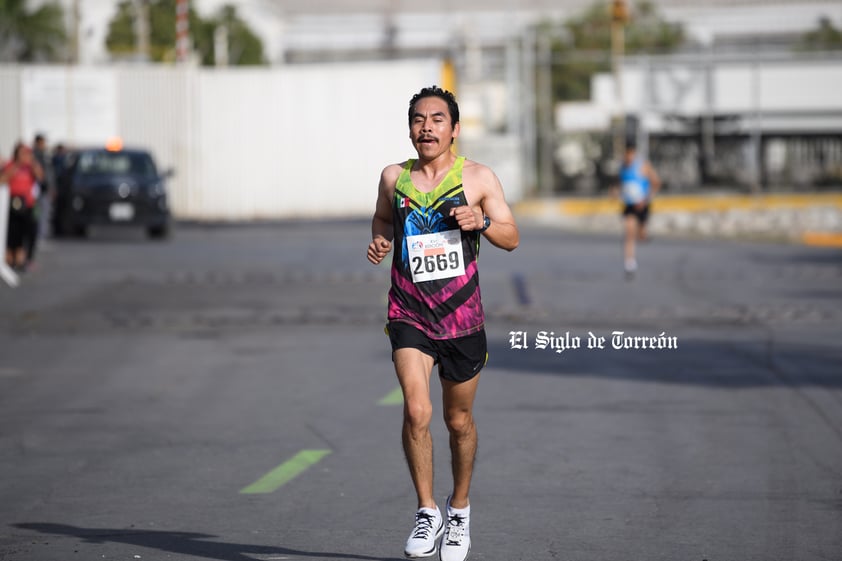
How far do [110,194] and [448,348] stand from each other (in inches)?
1019

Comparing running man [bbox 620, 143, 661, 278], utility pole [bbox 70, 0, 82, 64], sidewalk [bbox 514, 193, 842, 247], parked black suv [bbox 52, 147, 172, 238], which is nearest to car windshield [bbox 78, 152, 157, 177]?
parked black suv [bbox 52, 147, 172, 238]

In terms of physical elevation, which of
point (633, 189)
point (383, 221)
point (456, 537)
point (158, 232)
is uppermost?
point (383, 221)

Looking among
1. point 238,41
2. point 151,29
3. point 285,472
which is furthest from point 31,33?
point 285,472

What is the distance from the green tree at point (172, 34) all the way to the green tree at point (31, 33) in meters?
9.19

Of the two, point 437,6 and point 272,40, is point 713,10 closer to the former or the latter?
point 437,6

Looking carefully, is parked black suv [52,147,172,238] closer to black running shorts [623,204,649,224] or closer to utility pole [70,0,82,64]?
black running shorts [623,204,649,224]

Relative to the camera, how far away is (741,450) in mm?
8953

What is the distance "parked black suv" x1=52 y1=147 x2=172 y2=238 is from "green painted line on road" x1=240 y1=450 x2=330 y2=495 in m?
22.5

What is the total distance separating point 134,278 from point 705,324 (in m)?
9.24

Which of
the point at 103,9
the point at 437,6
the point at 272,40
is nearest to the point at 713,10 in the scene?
the point at 437,6

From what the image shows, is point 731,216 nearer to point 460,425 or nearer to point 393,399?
point 393,399

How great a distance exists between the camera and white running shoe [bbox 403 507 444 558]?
617 centimetres

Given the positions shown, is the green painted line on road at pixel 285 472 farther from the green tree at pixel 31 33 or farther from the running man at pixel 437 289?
the green tree at pixel 31 33

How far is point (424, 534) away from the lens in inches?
245
